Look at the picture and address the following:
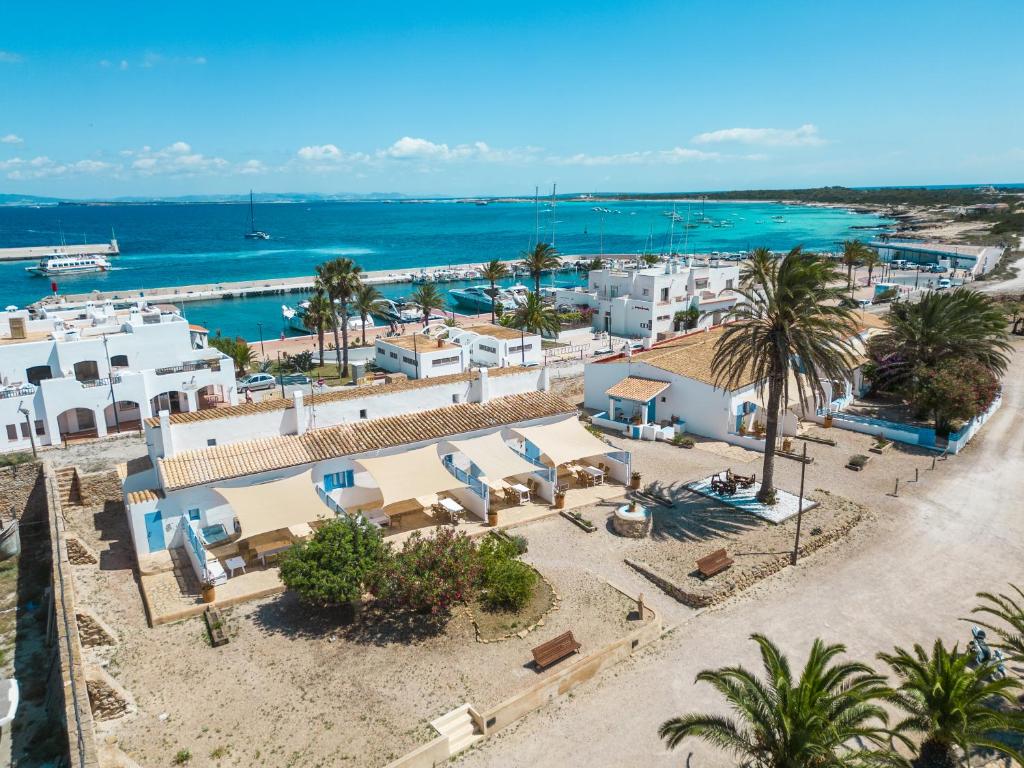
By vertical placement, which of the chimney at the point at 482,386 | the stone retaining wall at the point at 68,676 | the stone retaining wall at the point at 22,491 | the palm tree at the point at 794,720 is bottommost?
the stone retaining wall at the point at 22,491

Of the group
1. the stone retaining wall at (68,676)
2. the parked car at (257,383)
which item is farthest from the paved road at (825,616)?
the parked car at (257,383)

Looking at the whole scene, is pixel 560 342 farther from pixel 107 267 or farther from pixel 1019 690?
pixel 107 267

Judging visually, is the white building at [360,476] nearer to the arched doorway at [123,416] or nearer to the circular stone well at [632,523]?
the circular stone well at [632,523]

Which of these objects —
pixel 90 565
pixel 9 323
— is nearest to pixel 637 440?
pixel 90 565

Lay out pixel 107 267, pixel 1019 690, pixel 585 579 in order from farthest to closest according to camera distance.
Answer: pixel 107 267 → pixel 585 579 → pixel 1019 690

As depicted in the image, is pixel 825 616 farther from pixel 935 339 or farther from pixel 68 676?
pixel 935 339

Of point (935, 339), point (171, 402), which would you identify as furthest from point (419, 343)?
point (935, 339)

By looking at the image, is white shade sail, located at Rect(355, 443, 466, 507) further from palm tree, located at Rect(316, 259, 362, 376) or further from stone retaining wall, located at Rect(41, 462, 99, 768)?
palm tree, located at Rect(316, 259, 362, 376)
